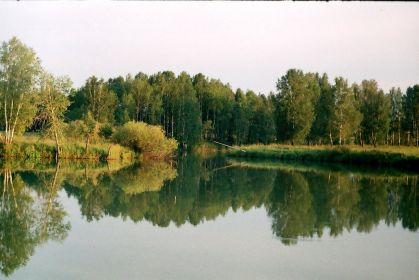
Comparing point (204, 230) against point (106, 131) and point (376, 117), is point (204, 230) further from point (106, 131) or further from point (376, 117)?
point (376, 117)

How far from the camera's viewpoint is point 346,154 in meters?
40.1

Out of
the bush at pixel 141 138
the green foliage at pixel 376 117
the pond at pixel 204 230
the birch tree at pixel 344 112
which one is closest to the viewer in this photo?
the pond at pixel 204 230

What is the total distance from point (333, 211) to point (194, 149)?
50.4 metres

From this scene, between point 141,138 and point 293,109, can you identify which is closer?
point 141,138

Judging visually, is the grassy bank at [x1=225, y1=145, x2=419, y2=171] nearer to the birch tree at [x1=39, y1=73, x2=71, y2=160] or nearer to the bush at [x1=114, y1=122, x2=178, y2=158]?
the bush at [x1=114, y1=122, x2=178, y2=158]

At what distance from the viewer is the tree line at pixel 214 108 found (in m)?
37.8

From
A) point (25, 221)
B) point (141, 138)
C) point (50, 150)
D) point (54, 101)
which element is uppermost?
point (54, 101)

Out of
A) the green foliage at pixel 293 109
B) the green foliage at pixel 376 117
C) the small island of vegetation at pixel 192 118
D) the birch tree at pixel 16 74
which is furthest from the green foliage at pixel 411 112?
the birch tree at pixel 16 74

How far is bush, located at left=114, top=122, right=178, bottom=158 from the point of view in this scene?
131 ft

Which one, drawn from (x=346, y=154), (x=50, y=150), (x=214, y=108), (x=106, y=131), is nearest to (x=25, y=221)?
(x=50, y=150)

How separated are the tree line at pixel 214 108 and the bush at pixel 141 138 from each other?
2.90 m

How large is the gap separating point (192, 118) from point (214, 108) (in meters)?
9.36

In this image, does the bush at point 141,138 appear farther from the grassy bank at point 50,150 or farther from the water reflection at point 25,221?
the water reflection at point 25,221

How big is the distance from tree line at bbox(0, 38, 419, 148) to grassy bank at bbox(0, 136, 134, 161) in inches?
53.5
